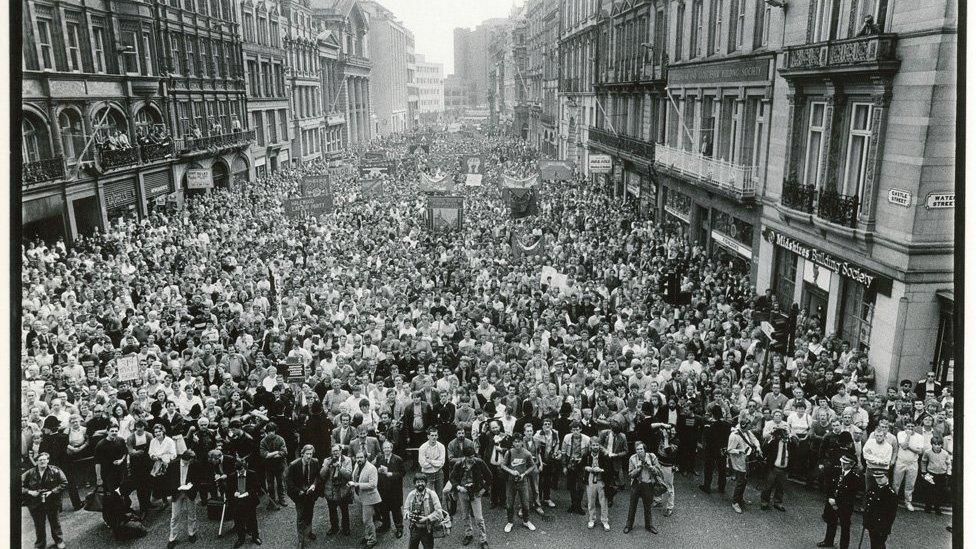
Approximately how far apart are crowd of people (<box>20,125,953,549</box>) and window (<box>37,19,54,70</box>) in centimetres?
547

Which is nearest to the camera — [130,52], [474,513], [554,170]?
[474,513]

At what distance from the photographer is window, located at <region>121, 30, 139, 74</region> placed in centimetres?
2725

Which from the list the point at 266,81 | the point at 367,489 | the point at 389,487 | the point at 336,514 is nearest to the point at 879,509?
the point at 389,487

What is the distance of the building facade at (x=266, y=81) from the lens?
44.1m

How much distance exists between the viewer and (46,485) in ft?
30.6

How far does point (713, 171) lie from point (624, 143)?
39.1 feet

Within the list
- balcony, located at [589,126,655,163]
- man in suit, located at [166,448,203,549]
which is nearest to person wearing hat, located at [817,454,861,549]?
man in suit, located at [166,448,203,549]

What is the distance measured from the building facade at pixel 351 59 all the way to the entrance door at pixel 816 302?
43.5m

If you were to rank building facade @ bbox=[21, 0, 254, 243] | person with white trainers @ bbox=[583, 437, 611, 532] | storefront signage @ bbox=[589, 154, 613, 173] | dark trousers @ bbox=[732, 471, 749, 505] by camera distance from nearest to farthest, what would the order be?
person with white trainers @ bbox=[583, 437, 611, 532] → dark trousers @ bbox=[732, 471, 749, 505] → building facade @ bbox=[21, 0, 254, 243] → storefront signage @ bbox=[589, 154, 613, 173]

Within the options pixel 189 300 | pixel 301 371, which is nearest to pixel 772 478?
pixel 301 371

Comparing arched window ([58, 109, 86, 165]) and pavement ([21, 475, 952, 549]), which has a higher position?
arched window ([58, 109, 86, 165])

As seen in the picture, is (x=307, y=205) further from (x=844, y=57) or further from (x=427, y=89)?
(x=427, y=89)

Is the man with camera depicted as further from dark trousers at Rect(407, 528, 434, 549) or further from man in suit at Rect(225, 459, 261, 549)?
man in suit at Rect(225, 459, 261, 549)

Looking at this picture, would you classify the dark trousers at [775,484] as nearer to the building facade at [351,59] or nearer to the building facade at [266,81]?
the building facade at [266,81]
